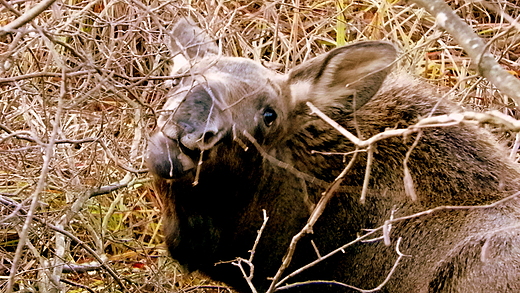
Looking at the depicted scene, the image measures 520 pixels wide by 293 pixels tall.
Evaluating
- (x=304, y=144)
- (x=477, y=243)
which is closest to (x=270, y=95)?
(x=304, y=144)

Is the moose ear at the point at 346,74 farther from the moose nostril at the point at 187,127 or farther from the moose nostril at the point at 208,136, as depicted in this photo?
the moose nostril at the point at 187,127

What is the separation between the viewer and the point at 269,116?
3803 millimetres

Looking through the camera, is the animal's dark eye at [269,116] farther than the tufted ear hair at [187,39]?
No

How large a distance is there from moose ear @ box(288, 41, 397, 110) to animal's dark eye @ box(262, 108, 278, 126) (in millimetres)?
276

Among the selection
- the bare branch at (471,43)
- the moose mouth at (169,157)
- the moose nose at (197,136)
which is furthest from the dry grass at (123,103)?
the bare branch at (471,43)

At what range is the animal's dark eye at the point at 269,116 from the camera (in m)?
3.79

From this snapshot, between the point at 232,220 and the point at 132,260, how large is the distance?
1.60 metres

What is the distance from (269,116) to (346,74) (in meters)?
0.54

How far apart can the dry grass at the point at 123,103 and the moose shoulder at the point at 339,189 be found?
40 cm

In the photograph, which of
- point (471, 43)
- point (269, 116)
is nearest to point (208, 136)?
point (269, 116)

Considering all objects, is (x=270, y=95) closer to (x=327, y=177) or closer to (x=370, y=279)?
(x=327, y=177)

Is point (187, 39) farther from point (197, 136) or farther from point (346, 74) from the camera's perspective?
point (197, 136)

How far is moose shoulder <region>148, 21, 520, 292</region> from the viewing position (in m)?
3.76

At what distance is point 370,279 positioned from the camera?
158 inches
